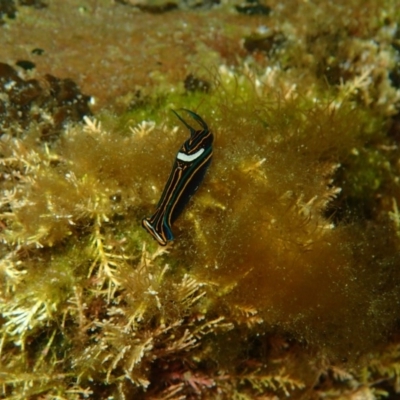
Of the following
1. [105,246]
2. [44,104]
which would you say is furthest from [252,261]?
[44,104]

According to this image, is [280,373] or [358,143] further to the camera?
[358,143]

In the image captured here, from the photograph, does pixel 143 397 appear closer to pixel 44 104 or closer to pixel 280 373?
pixel 280 373

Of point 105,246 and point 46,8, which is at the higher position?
point 46,8

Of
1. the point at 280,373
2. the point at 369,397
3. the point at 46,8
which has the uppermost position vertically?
the point at 46,8

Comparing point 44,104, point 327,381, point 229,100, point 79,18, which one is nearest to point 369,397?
point 327,381

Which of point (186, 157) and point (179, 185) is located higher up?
point (186, 157)

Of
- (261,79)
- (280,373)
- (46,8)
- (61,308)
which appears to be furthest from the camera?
(46,8)

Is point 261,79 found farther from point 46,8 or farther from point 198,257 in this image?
point 46,8

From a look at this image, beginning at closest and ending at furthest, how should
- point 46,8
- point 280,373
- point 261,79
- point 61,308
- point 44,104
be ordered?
point 61,308
point 280,373
point 44,104
point 261,79
point 46,8

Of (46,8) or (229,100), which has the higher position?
(46,8)
